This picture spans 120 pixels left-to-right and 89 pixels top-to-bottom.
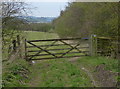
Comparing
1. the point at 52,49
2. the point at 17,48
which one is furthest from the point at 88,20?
the point at 17,48

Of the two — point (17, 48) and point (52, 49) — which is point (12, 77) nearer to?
point (17, 48)

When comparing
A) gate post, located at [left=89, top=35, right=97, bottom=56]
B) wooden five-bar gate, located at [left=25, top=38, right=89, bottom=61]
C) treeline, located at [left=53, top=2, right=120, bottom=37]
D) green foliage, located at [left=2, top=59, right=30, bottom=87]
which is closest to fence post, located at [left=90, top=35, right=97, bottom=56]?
gate post, located at [left=89, top=35, right=97, bottom=56]

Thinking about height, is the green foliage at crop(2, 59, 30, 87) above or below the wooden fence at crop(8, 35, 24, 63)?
below

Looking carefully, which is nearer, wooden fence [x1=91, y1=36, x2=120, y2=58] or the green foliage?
the green foliage

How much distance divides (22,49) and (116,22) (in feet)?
17.3

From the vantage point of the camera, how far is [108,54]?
33.6ft

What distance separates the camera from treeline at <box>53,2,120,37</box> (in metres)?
11.9

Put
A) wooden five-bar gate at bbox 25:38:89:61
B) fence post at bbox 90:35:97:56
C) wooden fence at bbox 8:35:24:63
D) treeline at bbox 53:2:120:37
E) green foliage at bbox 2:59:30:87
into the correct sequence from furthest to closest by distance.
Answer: treeline at bbox 53:2:120:37, fence post at bbox 90:35:97:56, wooden five-bar gate at bbox 25:38:89:61, wooden fence at bbox 8:35:24:63, green foliage at bbox 2:59:30:87

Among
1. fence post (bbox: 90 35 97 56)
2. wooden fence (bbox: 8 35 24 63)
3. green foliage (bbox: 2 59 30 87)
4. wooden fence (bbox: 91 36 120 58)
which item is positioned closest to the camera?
green foliage (bbox: 2 59 30 87)

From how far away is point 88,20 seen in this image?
16.5 metres

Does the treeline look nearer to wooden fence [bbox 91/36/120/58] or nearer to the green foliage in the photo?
wooden fence [bbox 91/36/120/58]

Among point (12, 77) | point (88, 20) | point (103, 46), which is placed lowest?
point (103, 46)

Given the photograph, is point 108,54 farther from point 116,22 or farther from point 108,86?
point 108,86

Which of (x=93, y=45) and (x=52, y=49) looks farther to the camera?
(x=93, y=45)
